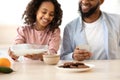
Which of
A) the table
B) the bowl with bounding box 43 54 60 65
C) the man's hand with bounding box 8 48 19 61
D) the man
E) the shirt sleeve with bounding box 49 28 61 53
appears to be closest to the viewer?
the table

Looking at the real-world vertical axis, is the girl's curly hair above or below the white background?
below

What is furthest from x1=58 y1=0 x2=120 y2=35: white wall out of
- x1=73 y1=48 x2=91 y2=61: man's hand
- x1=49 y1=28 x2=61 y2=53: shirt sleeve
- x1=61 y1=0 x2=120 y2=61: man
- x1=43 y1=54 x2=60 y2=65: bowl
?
x1=43 y1=54 x2=60 y2=65: bowl

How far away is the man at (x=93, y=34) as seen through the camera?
7.18ft

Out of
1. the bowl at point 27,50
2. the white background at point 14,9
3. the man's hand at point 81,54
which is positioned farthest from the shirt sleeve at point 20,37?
the white background at point 14,9

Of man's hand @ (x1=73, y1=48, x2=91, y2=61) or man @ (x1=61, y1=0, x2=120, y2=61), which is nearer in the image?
man's hand @ (x1=73, y1=48, x2=91, y2=61)

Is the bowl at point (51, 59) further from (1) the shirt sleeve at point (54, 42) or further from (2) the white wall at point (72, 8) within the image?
(2) the white wall at point (72, 8)

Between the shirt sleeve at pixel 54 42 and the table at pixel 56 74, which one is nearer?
the table at pixel 56 74

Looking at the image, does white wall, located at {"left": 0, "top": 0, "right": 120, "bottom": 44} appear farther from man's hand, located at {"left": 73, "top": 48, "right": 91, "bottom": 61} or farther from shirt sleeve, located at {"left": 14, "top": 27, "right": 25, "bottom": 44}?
man's hand, located at {"left": 73, "top": 48, "right": 91, "bottom": 61}

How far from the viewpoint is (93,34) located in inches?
88.3

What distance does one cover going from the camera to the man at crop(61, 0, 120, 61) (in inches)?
86.1

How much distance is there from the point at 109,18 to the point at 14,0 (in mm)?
1209

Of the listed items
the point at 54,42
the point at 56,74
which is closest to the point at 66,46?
the point at 54,42

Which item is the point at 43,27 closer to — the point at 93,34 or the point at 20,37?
the point at 20,37

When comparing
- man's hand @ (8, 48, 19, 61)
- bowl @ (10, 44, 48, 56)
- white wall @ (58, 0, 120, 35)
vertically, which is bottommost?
man's hand @ (8, 48, 19, 61)
